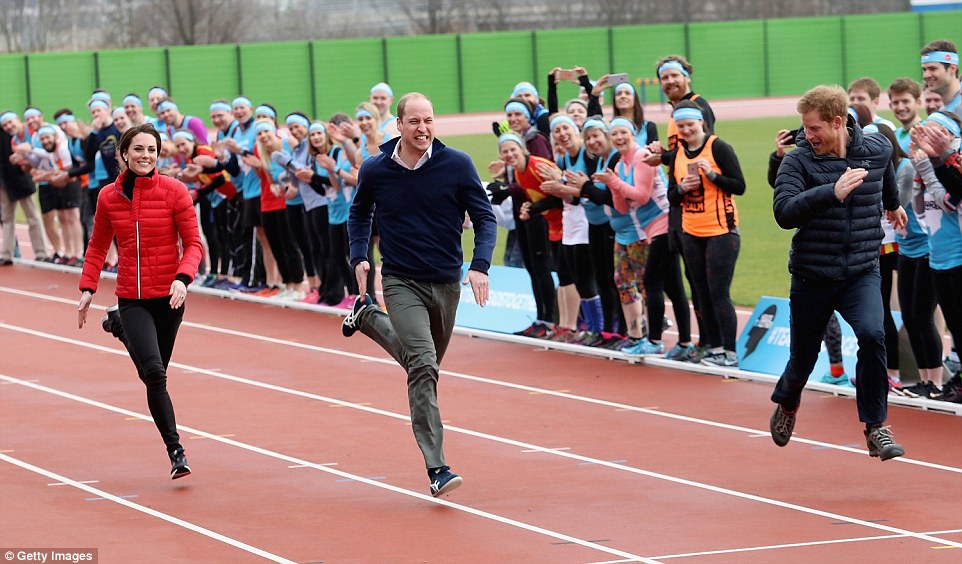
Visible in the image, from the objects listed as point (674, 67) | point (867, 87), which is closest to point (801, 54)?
point (674, 67)

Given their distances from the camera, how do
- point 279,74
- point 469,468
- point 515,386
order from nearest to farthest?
1. point 469,468
2. point 515,386
3. point 279,74

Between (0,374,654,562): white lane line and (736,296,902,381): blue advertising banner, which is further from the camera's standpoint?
(736,296,902,381): blue advertising banner

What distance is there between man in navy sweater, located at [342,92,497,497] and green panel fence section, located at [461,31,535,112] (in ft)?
167

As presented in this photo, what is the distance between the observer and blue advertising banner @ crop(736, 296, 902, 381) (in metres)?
12.4

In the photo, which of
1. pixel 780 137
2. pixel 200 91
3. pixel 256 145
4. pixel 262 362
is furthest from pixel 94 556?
pixel 200 91

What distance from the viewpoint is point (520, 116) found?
14859 millimetres

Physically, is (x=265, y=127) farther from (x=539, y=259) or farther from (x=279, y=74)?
(x=279, y=74)

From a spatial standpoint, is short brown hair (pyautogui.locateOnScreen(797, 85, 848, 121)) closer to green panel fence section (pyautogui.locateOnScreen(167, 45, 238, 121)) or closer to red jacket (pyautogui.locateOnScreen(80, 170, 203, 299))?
red jacket (pyautogui.locateOnScreen(80, 170, 203, 299))

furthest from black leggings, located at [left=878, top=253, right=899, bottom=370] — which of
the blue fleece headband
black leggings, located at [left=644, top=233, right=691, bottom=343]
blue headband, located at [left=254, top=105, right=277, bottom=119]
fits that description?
blue headband, located at [left=254, top=105, right=277, bottom=119]

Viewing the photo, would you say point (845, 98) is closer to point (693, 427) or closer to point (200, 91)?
point (693, 427)

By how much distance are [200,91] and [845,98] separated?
160 feet

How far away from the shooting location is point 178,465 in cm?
937

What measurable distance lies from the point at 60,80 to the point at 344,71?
10.3 meters

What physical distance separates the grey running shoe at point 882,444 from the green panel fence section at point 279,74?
48869mm
